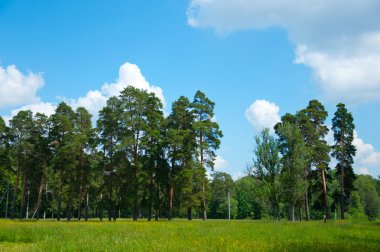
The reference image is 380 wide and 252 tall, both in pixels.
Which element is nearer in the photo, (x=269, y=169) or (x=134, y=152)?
(x=269, y=169)

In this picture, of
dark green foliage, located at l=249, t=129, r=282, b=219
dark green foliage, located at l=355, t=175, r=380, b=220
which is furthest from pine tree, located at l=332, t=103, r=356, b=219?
dark green foliage, located at l=355, t=175, r=380, b=220

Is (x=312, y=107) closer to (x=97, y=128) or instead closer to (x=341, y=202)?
(x=341, y=202)

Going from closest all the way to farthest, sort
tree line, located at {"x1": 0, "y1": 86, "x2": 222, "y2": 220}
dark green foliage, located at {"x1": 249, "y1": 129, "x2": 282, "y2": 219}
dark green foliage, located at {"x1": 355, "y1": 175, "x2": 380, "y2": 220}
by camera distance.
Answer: dark green foliage, located at {"x1": 249, "y1": 129, "x2": 282, "y2": 219} < tree line, located at {"x1": 0, "y1": 86, "x2": 222, "y2": 220} < dark green foliage, located at {"x1": 355, "y1": 175, "x2": 380, "y2": 220}

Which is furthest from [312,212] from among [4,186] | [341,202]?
[4,186]

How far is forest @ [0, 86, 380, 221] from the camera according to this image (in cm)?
4159

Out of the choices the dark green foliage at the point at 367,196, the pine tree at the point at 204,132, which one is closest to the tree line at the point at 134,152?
the pine tree at the point at 204,132

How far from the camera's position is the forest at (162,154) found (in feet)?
136

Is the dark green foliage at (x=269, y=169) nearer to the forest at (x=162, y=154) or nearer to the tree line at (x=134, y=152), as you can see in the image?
the forest at (x=162, y=154)

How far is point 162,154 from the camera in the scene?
4844 cm

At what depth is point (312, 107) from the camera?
172 ft

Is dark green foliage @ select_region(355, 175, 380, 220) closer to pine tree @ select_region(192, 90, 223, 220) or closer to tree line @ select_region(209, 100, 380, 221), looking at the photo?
tree line @ select_region(209, 100, 380, 221)

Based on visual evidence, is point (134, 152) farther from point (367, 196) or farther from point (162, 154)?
point (367, 196)

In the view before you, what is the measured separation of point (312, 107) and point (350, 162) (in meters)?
9.68

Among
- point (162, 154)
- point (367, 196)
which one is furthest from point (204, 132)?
point (367, 196)
